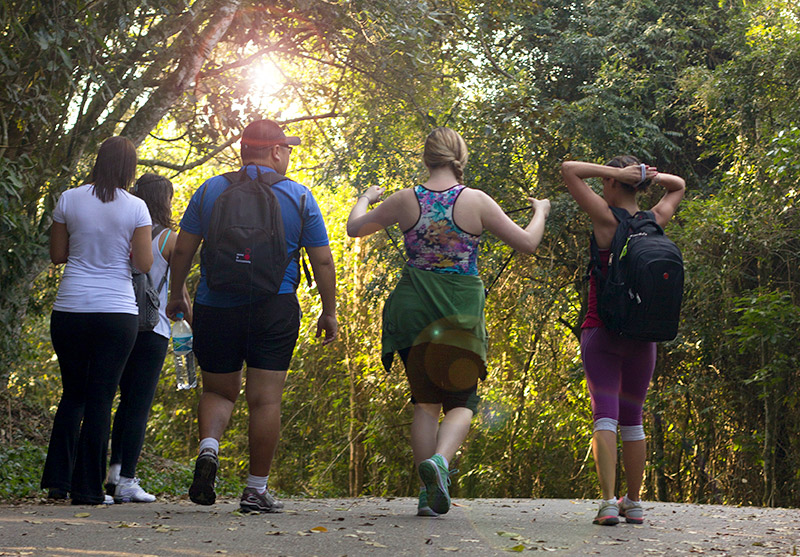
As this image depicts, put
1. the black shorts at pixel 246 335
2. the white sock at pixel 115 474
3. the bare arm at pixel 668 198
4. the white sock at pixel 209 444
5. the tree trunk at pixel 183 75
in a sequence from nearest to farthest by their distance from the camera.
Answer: the white sock at pixel 209 444, the black shorts at pixel 246 335, the bare arm at pixel 668 198, the white sock at pixel 115 474, the tree trunk at pixel 183 75

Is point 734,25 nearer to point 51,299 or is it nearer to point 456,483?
point 456,483

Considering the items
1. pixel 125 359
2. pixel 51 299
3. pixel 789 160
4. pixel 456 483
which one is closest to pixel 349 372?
pixel 456 483

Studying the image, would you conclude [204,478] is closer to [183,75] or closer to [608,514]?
[608,514]

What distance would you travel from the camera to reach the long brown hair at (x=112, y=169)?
551 cm

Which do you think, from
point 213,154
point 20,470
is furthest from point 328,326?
point 213,154

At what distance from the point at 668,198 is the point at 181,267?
2.85 metres

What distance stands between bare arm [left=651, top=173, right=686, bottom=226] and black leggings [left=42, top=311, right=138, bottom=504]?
315 centimetres

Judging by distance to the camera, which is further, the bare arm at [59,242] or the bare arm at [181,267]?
the bare arm at [59,242]

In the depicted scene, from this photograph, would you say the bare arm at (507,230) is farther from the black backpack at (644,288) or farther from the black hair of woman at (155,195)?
the black hair of woman at (155,195)

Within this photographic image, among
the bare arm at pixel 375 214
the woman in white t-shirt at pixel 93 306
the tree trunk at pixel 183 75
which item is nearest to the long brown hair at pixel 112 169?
the woman in white t-shirt at pixel 93 306

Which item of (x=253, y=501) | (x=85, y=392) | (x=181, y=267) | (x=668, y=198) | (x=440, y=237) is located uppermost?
(x=668, y=198)

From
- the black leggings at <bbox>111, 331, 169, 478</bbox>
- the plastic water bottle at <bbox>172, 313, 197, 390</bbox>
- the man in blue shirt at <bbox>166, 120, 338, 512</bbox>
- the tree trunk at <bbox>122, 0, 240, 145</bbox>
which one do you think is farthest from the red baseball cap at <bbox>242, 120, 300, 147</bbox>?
the tree trunk at <bbox>122, 0, 240, 145</bbox>

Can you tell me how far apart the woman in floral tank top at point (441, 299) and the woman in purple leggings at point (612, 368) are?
0.34m

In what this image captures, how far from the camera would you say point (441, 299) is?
486 centimetres
